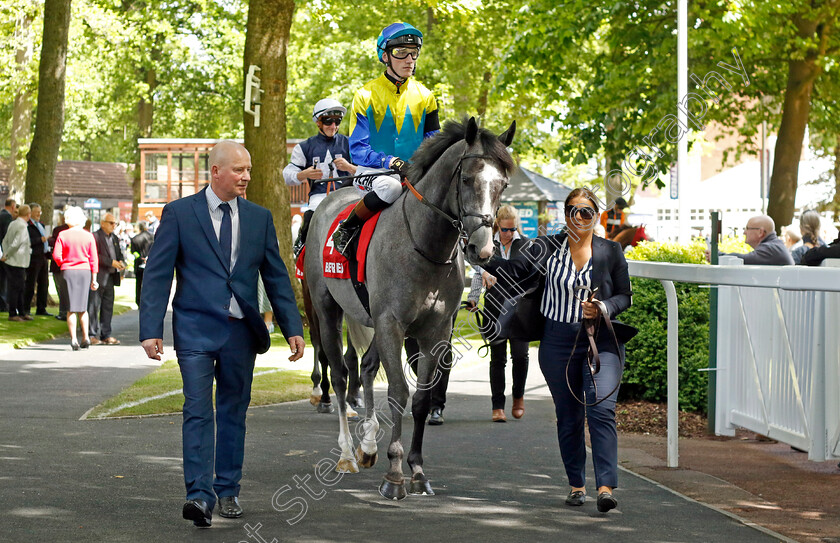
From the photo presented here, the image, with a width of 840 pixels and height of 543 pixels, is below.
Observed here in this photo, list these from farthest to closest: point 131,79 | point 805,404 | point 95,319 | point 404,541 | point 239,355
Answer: point 131,79 → point 95,319 → point 805,404 → point 239,355 → point 404,541

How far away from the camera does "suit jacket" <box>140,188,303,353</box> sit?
608 centimetres

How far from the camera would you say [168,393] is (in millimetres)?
11672

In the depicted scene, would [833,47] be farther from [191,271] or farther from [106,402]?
[191,271]

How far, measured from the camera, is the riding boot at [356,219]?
768cm

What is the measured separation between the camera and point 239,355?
621cm

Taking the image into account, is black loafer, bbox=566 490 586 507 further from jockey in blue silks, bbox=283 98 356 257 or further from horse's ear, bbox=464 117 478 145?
jockey in blue silks, bbox=283 98 356 257

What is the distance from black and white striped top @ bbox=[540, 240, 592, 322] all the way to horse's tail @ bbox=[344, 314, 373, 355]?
85.4 inches

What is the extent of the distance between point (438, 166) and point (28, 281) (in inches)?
682

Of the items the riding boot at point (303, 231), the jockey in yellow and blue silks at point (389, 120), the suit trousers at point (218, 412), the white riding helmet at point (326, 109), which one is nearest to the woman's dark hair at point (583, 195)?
the jockey in yellow and blue silks at point (389, 120)

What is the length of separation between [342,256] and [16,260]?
580 inches

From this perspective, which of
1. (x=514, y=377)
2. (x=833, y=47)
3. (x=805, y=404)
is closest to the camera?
(x=805, y=404)

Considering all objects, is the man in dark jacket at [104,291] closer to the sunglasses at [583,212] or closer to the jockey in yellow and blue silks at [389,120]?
the jockey in yellow and blue silks at [389,120]

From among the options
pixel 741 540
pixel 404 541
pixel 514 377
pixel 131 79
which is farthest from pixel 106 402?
pixel 131 79

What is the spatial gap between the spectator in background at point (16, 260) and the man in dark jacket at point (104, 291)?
10.4 feet
